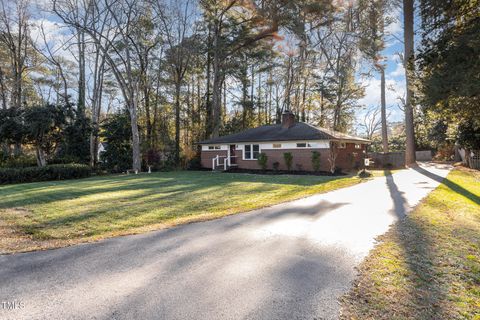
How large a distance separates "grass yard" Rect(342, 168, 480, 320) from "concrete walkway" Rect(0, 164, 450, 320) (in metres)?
0.22

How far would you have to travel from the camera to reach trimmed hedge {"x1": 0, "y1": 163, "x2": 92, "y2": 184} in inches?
588

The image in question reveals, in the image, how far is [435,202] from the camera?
7.56 m

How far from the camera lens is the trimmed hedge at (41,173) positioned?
1495 cm

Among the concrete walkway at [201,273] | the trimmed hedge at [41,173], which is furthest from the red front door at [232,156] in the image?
the concrete walkway at [201,273]

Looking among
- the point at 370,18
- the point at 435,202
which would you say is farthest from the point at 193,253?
the point at 370,18

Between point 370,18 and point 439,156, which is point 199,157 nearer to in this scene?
point 370,18

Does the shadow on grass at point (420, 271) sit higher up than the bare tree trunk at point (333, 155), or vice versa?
the bare tree trunk at point (333, 155)

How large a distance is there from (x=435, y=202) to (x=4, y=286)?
9.11 meters

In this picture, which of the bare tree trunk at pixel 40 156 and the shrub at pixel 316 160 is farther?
the bare tree trunk at pixel 40 156

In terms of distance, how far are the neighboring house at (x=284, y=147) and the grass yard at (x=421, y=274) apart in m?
12.0

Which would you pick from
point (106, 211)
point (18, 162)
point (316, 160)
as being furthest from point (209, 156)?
point (106, 211)

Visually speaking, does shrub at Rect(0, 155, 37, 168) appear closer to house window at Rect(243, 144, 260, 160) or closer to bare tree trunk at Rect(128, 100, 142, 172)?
bare tree trunk at Rect(128, 100, 142, 172)

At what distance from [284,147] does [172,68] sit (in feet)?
44.8

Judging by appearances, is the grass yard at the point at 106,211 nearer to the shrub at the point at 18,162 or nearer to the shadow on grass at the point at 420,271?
the shadow on grass at the point at 420,271
